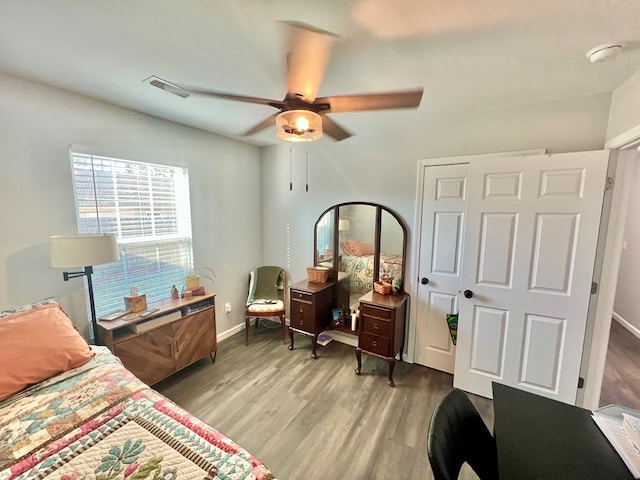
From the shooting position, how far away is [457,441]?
3.37 ft

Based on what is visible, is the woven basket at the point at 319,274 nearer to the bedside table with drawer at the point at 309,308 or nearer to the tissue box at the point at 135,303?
the bedside table with drawer at the point at 309,308

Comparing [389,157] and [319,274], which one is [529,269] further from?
[319,274]

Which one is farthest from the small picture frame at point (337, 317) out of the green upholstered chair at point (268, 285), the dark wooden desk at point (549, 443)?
the dark wooden desk at point (549, 443)

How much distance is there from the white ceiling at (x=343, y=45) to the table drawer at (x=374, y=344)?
208 cm

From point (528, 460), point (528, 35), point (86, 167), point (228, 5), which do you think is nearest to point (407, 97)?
point (528, 35)

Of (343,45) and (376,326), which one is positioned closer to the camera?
(343,45)

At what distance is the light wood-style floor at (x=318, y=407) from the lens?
5.60 ft

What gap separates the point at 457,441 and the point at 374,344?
4.98ft

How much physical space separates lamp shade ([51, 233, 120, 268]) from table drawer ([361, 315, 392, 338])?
2.15m

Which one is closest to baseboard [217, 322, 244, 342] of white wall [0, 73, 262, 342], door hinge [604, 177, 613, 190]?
white wall [0, 73, 262, 342]

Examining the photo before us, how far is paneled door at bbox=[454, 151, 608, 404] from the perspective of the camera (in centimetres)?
190

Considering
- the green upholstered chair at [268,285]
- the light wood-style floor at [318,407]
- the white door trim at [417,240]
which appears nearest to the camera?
the light wood-style floor at [318,407]

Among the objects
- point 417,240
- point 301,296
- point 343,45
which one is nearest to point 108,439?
point 301,296

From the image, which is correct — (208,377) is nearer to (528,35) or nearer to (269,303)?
(269,303)
